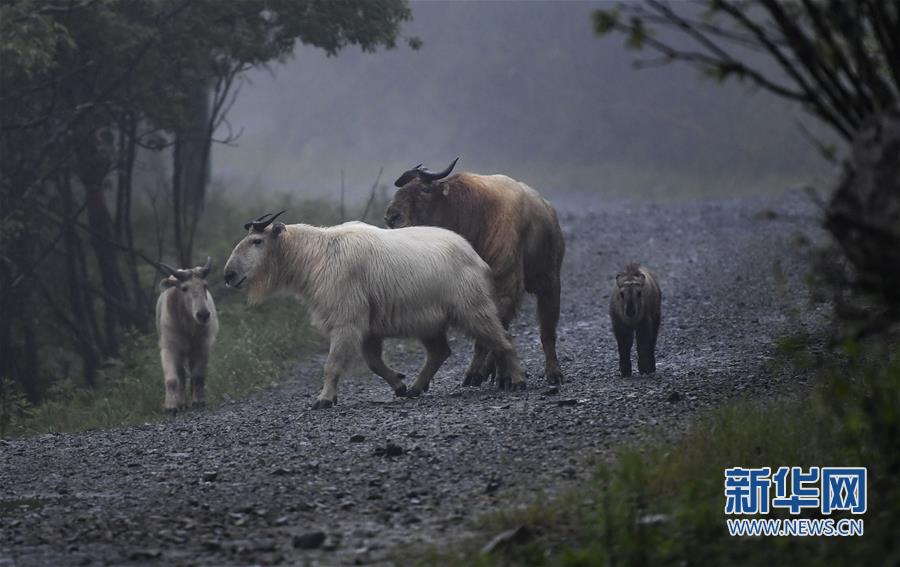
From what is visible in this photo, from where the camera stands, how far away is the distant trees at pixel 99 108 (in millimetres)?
14484

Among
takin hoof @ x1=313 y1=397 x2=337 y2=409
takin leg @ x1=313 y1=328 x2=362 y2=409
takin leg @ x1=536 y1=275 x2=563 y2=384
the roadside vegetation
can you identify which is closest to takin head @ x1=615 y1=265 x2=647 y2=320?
takin leg @ x1=536 y1=275 x2=563 y2=384

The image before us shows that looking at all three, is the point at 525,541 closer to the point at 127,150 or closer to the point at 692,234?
the point at 127,150

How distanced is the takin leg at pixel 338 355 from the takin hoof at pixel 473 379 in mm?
1207

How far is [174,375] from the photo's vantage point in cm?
1215

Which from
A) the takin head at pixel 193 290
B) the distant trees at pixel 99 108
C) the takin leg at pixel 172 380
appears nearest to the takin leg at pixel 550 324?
the takin head at pixel 193 290

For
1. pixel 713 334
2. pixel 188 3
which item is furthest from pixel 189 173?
pixel 713 334

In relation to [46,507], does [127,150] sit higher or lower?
higher

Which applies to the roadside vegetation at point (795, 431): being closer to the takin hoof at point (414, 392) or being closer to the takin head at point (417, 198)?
the takin hoof at point (414, 392)

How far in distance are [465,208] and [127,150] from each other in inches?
260

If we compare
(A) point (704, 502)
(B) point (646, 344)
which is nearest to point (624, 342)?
(B) point (646, 344)

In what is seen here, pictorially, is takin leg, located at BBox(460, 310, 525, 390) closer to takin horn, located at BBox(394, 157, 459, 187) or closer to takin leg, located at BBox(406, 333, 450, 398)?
takin leg, located at BBox(406, 333, 450, 398)

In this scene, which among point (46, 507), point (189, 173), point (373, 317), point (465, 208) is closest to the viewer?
point (46, 507)

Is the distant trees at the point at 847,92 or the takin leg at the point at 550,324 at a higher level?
the distant trees at the point at 847,92

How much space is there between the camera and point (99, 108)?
15320 mm
